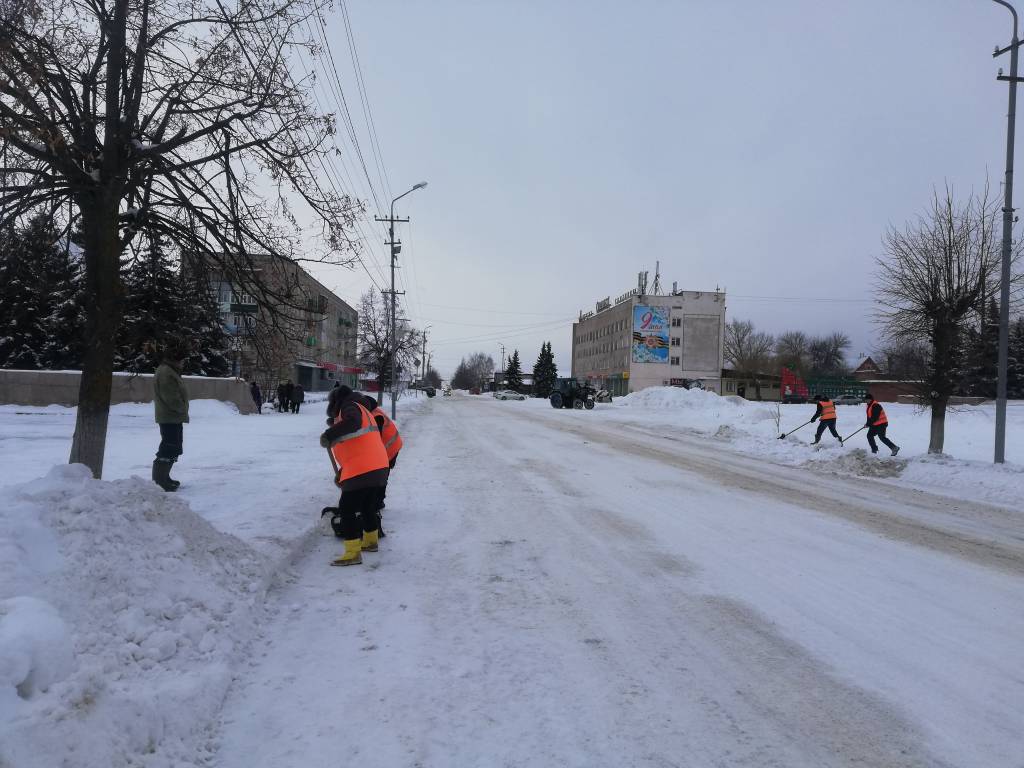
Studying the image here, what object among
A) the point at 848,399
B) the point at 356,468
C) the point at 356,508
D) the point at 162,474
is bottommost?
the point at 162,474

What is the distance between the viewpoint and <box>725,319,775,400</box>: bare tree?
8850 centimetres

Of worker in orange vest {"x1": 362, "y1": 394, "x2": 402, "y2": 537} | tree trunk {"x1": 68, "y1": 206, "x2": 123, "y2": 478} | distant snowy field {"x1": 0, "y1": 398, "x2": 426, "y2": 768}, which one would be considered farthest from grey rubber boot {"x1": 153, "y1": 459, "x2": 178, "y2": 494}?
worker in orange vest {"x1": 362, "y1": 394, "x2": 402, "y2": 537}

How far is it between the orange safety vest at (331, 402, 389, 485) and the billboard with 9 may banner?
72818mm

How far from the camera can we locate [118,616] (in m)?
3.33

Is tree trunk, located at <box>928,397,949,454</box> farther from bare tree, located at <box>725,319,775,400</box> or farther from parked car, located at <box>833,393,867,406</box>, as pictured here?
bare tree, located at <box>725,319,775,400</box>

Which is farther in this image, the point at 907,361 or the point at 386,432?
the point at 907,361

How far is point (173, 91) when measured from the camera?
20.2ft

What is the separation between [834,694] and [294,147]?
6.54 metres

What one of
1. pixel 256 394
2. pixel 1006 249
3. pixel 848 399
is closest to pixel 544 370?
pixel 848 399

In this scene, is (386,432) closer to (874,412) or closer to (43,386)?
(874,412)

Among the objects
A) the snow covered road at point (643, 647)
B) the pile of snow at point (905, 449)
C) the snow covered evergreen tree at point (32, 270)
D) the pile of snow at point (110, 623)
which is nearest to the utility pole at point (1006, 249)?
the pile of snow at point (905, 449)

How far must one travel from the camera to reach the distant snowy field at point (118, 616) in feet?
8.20

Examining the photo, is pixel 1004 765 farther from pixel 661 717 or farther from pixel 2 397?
pixel 2 397

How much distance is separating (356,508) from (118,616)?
2671 mm
